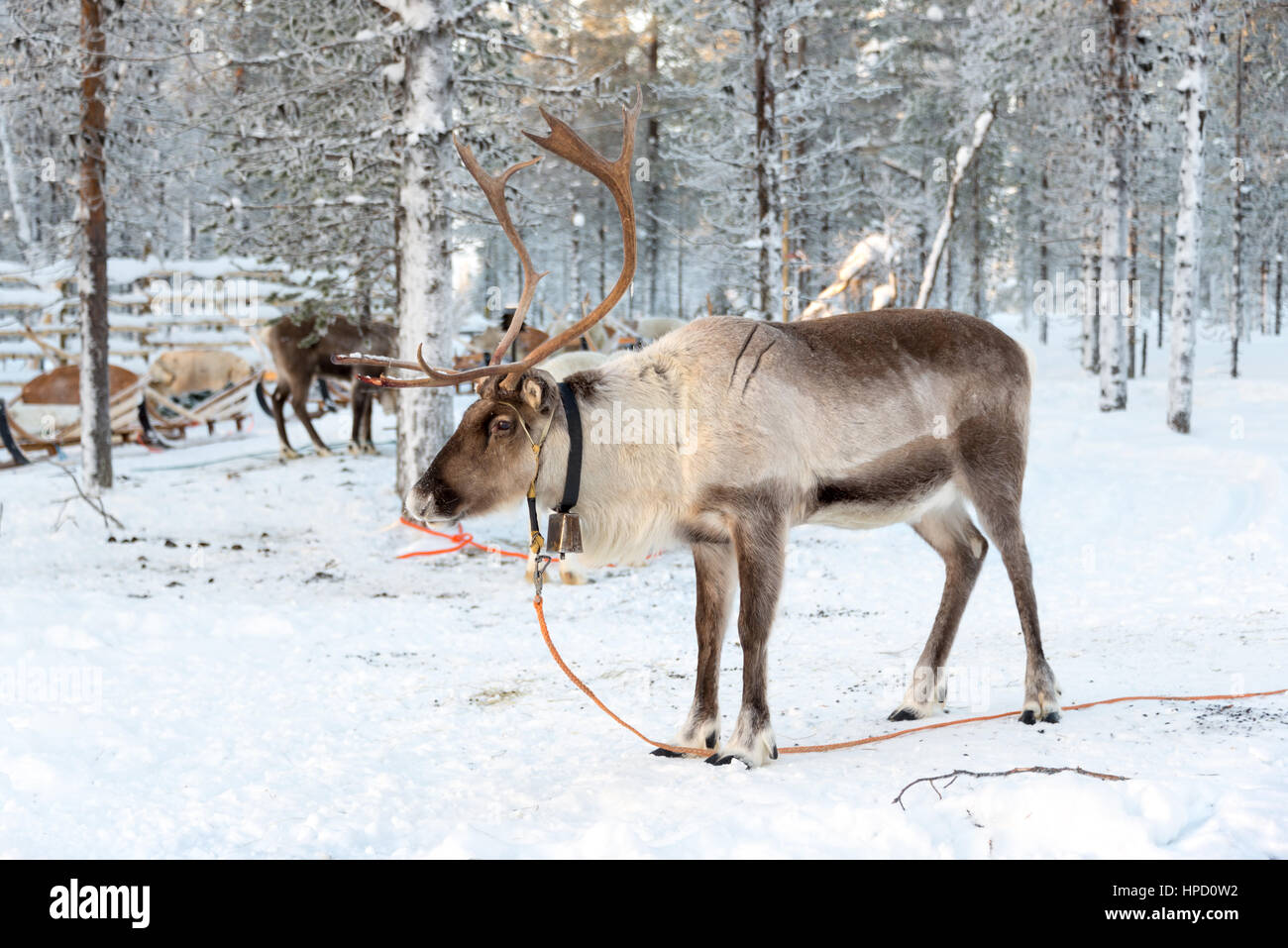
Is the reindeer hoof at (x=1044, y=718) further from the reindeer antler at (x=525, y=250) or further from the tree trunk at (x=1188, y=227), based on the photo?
the tree trunk at (x=1188, y=227)

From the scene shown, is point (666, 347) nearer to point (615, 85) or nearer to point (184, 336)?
point (184, 336)

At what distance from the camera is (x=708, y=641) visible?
4074mm

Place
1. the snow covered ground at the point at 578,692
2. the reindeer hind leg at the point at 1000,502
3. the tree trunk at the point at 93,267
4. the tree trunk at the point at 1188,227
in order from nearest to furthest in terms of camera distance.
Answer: the snow covered ground at the point at 578,692 < the reindeer hind leg at the point at 1000,502 < the tree trunk at the point at 93,267 < the tree trunk at the point at 1188,227

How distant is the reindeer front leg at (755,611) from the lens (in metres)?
3.81

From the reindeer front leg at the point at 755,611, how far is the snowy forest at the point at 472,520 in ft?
0.95

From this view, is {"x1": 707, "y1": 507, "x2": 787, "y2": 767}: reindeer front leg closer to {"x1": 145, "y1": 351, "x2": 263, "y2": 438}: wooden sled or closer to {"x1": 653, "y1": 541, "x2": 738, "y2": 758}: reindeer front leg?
{"x1": 653, "y1": 541, "x2": 738, "y2": 758}: reindeer front leg

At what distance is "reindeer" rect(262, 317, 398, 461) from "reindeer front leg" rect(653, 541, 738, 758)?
8.43 meters

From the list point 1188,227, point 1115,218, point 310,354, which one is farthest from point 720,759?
point 1115,218

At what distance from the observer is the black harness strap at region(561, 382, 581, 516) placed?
3.96 meters

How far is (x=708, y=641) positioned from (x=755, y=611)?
33cm

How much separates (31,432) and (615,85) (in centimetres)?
1861

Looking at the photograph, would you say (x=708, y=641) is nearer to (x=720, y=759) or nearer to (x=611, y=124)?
Result: (x=720, y=759)

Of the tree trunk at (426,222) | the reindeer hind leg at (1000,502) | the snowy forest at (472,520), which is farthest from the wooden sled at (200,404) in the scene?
the reindeer hind leg at (1000,502)
